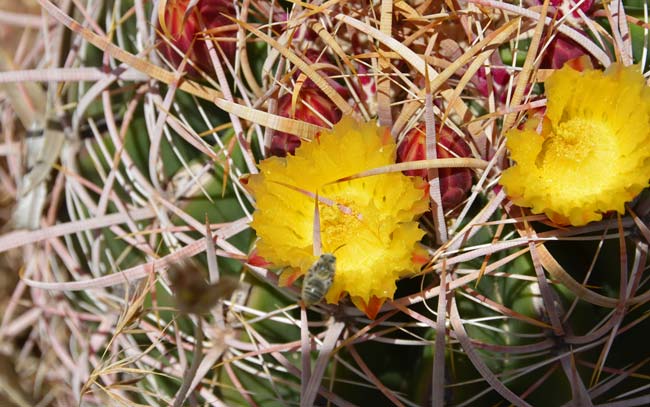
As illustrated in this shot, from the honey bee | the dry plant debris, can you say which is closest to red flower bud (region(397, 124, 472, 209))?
the dry plant debris

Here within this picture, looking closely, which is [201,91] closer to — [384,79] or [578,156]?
[384,79]

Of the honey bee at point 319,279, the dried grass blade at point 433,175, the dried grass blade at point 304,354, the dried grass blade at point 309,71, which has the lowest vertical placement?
the dried grass blade at point 304,354

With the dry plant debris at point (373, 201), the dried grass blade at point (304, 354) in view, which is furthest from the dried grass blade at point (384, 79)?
the dried grass blade at point (304, 354)

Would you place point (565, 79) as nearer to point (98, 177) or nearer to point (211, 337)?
point (211, 337)

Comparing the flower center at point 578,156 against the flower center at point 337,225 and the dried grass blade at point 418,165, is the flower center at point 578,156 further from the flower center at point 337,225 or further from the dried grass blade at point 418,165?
the flower center at point 337,225

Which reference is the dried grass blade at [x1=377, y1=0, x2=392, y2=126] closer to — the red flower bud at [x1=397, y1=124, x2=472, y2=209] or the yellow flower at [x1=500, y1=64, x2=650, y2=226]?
the red flower bud at [x1=397, y1=124, x2=472, y2=209]

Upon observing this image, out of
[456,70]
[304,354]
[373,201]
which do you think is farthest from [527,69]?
[304,354]
